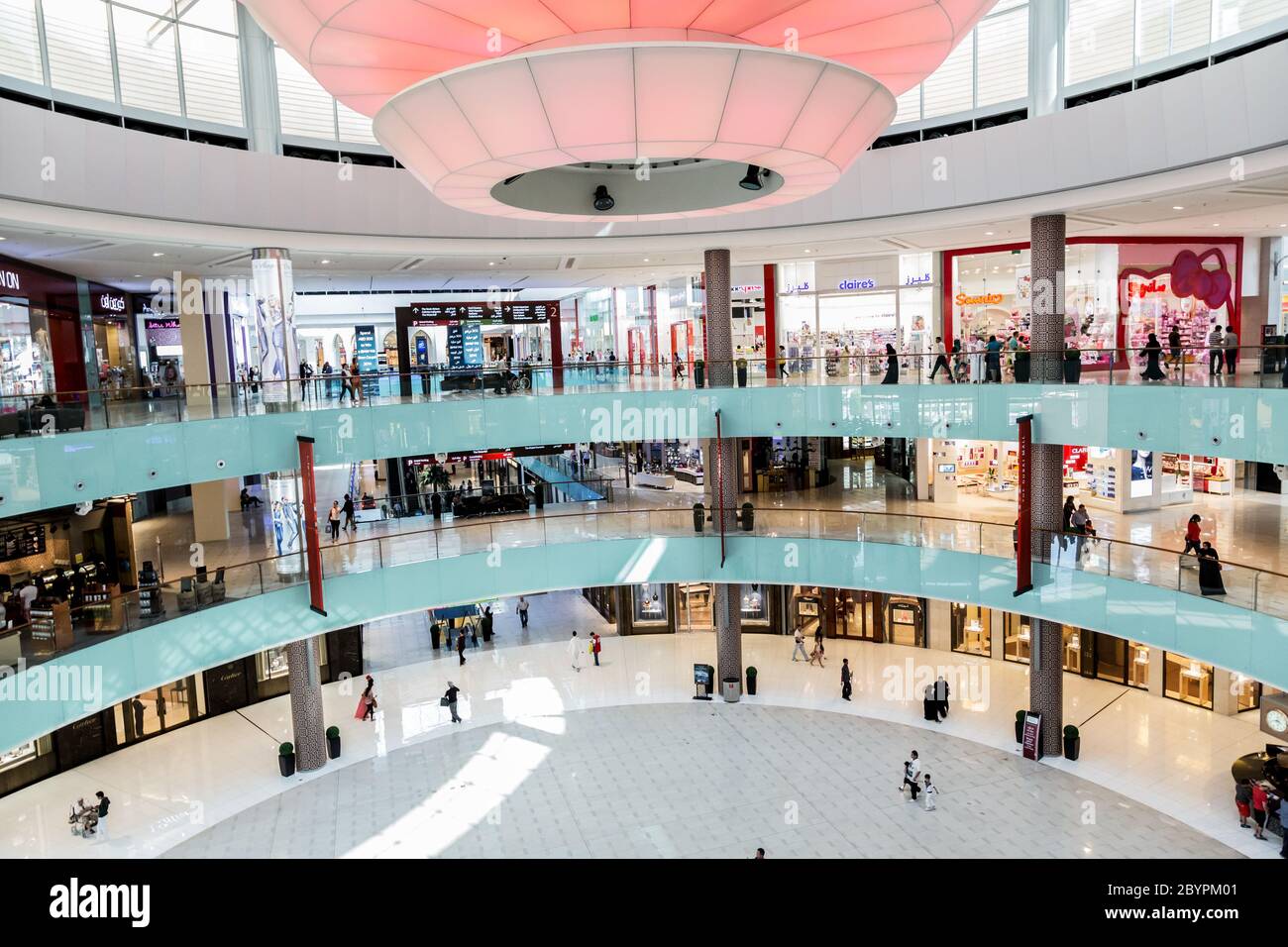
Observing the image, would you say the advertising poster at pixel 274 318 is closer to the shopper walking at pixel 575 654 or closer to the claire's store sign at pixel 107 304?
the claire's store sign at pixel 107 304

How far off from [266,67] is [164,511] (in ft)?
57.6

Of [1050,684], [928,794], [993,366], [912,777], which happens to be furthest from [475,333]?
[1050,684]

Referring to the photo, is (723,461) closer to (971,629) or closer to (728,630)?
(728,630)

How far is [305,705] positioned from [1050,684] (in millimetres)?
19647

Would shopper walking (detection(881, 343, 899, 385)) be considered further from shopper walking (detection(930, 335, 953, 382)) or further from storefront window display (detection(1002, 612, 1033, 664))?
storefront window display (detection(1002, 612, 1033, 664))

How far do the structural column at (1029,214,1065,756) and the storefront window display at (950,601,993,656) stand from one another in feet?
18.5

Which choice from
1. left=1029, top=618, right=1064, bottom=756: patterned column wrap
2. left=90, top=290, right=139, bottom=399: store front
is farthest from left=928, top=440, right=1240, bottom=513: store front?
left=90, top=290, right=139, bottom=399: store front

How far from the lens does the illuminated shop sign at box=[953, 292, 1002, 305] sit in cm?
2959

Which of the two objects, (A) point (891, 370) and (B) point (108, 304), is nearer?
(A) point (891, 370)

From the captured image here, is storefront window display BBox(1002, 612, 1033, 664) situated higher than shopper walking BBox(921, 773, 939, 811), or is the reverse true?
storefront window display BBox(1002, 612, 1033, 664)

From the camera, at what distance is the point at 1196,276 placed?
28.2m

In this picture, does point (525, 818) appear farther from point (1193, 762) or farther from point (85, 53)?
point (85, 53)

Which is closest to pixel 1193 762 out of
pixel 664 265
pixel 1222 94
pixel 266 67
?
pixel 1222 94

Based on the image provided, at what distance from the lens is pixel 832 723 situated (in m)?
25.2
